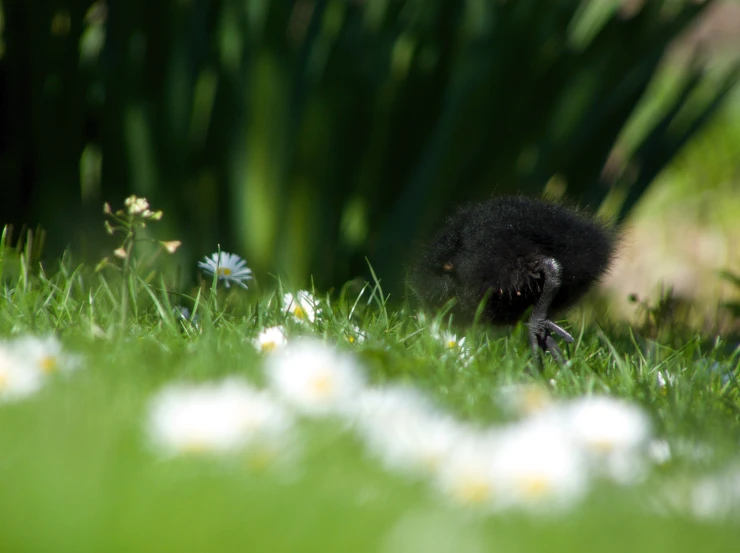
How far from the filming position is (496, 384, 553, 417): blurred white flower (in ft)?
4.35

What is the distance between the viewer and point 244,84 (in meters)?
3.26

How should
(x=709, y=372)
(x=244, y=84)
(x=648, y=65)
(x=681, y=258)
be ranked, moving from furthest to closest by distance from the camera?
(x=681, y=258) → (x=648, y=65) → (x=244, y=84) → (x=709, y=372)

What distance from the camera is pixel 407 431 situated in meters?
1.05

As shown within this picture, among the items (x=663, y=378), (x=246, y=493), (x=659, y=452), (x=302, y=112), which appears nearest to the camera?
(x=246, y=493)

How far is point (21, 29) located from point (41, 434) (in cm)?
283

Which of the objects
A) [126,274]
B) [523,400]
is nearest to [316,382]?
[523,400]

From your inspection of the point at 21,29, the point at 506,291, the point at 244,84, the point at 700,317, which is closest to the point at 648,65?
the point at 700,317

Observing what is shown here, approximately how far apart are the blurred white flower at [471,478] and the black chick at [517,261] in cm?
89

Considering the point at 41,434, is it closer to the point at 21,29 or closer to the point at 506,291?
the point at 506,291

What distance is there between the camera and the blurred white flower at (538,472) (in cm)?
89

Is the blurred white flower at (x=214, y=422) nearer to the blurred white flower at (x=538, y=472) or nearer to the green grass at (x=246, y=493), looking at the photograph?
the green grass at (x=246, y=493)

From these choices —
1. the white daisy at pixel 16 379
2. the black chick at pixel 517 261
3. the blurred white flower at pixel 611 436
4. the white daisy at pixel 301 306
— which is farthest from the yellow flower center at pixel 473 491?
the white daisy at pixel 301 306

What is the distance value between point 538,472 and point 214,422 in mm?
355

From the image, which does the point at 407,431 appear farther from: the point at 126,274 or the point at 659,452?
the point at 126,274
